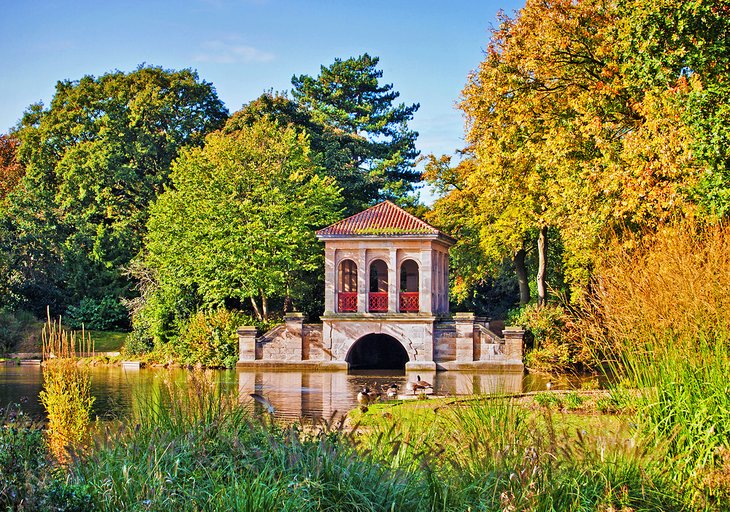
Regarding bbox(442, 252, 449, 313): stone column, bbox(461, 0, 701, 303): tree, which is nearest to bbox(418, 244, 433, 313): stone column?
bbox(442, 252, 449, 313): stone column

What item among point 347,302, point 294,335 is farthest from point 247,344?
point 347,302

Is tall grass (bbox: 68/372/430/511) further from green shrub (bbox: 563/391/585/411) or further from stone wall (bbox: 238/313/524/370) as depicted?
stone wall (bbox: 238/313/524/370)

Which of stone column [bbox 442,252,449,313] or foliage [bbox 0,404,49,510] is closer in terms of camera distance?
foliage [bbox 0,404,49,510]

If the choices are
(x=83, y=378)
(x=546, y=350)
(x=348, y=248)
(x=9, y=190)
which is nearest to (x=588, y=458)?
(x=83, y=378)

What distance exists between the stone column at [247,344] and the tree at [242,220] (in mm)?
2441

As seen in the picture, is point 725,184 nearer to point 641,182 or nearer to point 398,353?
point 641,182

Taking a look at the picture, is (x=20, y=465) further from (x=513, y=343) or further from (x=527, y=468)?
(x=513, y=343)

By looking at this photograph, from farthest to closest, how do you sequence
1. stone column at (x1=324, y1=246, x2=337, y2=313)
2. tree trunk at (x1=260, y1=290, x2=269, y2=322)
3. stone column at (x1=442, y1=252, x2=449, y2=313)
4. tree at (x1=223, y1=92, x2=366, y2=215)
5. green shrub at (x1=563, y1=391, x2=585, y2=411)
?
1. tree at (x1=223, y1=92, x2=366, y2=215)
2. stone column at (x1=442, y1=252, x2=449, y2=313)
3. tree trunk at (x1=260, y1=290, x2=269, y2=322)
4. stone column at (x1=324, y1=246, x2=337, y2=313)
5. green shrub at (x1=563, y1=391, x2=585, y2=411)

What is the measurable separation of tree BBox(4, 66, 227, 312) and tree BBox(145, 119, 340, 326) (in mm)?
4989

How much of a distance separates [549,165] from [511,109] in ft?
8.52

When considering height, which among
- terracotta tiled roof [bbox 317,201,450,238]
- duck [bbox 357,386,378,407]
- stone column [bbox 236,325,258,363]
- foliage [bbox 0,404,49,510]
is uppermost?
terracotta tiled roof [bbox 317,201,450,238]

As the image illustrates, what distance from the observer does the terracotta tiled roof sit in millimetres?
30359

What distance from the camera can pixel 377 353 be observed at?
3438cm

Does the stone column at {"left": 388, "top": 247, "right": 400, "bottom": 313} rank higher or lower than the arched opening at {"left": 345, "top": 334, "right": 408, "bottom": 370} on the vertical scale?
higher
